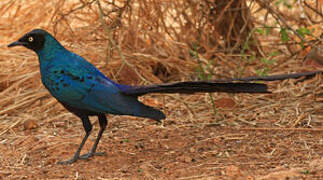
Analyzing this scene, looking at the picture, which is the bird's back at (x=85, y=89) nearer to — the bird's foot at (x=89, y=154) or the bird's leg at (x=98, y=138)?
the bird's leg at (x=98, y=138)

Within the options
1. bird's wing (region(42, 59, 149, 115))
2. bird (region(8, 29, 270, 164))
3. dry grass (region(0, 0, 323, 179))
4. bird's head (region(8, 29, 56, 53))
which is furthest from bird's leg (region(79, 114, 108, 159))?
bird's head (region(8, 29, 56, 53))

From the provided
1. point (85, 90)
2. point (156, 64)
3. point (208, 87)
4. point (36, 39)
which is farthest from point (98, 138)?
point (156, 64)

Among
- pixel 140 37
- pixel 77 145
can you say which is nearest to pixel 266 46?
pixel 140 37

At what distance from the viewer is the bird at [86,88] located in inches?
151

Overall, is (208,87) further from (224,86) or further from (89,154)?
(89,154)

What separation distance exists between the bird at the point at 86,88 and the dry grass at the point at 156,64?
67 cm

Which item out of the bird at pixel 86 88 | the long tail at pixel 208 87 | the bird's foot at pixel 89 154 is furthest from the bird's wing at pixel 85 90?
the bird's foot at pixel 89 154

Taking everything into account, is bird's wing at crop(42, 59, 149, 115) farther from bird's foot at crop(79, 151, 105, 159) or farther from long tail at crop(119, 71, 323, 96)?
bird's foot at crop(79, 151, 105, 159)

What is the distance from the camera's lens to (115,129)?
5082mm

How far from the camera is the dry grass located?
17.0 feet

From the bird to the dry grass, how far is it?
665mm

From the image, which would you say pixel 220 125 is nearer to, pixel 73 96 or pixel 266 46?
pixel 73 96

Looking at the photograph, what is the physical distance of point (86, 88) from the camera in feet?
13.2

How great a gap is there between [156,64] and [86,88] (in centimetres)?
234
